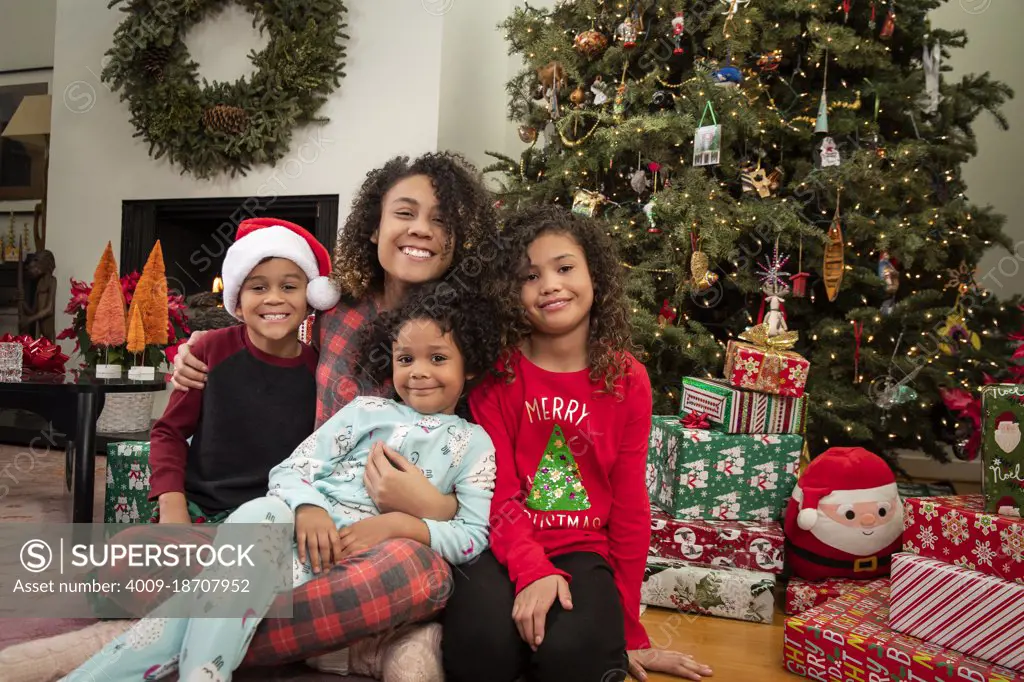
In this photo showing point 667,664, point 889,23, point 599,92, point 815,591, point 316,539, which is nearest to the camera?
point 316,539

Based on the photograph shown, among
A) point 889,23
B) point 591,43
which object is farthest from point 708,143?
point 889,23

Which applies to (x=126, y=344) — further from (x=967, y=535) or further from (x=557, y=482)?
(x=967, y=535)

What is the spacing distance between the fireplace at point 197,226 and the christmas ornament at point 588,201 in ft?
4.75

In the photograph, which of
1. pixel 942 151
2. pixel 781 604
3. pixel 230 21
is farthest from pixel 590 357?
pixel 230 21

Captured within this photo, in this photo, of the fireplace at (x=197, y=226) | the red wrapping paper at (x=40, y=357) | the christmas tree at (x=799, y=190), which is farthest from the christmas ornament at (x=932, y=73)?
the red wrapping paper at (x=40, y=357)

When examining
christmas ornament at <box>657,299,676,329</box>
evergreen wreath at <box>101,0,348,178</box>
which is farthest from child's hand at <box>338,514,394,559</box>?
evergreen wreath at <box>101,0,348,178</box>

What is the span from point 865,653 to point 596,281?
0.96 m

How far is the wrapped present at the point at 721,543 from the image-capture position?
6.84 ft

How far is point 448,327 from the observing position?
4.29ft

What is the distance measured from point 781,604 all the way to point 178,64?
3913 mm

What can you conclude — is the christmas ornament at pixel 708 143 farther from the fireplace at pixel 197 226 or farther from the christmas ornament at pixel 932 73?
the fireplace at pixel 197 226

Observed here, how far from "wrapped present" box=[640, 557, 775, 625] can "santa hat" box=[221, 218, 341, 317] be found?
1.20 meters

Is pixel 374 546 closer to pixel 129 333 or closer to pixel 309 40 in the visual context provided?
pixel 129 333

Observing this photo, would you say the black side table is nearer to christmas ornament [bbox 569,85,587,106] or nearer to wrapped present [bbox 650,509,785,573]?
wrapped present [bbox 650,509,785,573]
